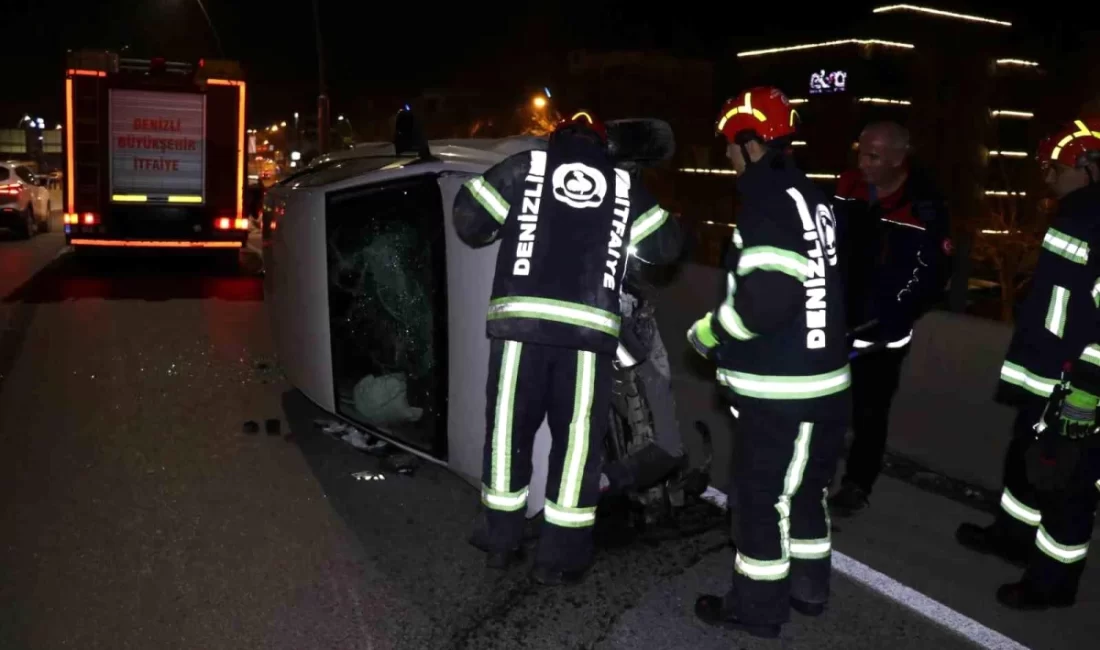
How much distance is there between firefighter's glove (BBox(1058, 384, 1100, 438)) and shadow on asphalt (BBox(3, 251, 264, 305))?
9.75 metres

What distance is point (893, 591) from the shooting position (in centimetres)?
419

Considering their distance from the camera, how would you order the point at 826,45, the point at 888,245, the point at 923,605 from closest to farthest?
the point at 923,605
the point at 888,245
the point at 826,45

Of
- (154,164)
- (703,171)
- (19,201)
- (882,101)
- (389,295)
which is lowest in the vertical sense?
(19,201)

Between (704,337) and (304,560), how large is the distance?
1936 mm

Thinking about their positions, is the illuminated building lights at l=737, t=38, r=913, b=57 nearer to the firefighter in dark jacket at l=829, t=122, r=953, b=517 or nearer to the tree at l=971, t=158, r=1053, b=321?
the tree at l=971, t=158, r=1053, b=321

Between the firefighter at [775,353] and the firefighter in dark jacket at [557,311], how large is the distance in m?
0.46

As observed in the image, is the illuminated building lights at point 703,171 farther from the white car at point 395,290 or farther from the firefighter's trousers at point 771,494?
the firefighter's trousers at point 771,494

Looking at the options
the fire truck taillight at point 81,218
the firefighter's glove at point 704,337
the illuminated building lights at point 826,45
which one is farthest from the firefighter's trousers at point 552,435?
the illuminated building lights at point 826,45

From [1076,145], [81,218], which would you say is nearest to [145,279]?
[81,218]

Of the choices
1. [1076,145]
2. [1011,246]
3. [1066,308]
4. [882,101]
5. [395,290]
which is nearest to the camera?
[1066,308]

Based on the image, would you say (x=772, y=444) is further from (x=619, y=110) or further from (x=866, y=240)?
(x=619, y=110)

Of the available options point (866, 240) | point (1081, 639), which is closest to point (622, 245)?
point (866, 240)

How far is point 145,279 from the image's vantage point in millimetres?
13625

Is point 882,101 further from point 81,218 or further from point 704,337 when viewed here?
point 704,337
